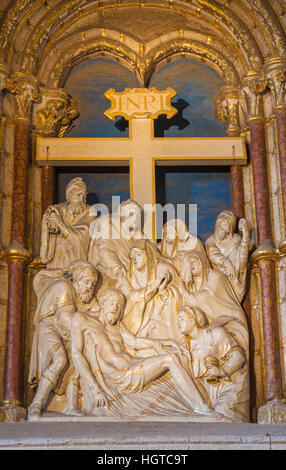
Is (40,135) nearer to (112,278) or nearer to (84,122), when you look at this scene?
(84,122)

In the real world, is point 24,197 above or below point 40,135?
below

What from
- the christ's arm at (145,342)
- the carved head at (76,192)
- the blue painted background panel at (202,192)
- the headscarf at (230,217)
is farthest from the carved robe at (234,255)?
the carved head at (76,192)

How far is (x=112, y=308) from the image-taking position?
8969mm

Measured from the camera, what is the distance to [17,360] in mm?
9250

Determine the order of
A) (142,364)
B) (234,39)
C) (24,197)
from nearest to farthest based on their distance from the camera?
(142,364), (24,197), (234,39)

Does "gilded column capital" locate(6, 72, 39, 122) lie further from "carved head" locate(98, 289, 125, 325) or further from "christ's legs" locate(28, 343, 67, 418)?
"christ's legs" locate(28, 343, 67, 418)

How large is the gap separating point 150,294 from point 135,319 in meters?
0.30

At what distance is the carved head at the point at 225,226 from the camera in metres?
9.76

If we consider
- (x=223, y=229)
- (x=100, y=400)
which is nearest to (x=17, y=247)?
(x=100, y=400)

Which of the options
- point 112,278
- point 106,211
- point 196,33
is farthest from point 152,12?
point 112,278

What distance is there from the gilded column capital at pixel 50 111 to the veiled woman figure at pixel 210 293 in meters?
2.42

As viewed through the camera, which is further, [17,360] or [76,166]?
[76,166]

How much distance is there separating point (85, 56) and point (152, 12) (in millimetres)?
1001

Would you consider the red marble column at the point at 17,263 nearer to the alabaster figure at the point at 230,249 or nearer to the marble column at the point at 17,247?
the marble column at the point at 17,247
